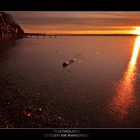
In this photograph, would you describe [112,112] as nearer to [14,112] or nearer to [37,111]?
[37,111]

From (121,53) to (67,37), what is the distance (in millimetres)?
2297

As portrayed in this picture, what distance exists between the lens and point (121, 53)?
4.89m

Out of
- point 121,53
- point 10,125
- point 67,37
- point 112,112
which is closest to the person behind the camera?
point 10,125

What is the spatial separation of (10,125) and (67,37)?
1.29 meters

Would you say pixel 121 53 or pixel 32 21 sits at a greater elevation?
pixel 32 21
